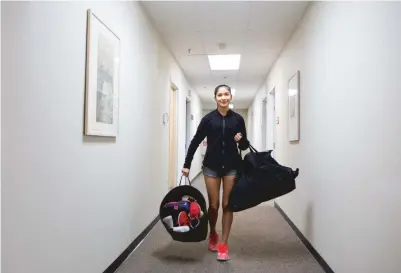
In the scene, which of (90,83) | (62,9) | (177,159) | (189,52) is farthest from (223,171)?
(177,159)

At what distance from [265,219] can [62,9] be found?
11.2ft

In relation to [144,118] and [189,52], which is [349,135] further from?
[189,52]

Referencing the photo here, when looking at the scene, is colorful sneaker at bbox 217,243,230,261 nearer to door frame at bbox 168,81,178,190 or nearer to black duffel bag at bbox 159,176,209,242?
black duffel bag at bbox 159,176,209,242

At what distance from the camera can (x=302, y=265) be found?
2434 millimetres

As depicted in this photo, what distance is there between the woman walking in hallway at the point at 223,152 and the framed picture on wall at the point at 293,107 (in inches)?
35.4

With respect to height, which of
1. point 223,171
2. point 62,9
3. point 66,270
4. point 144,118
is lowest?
point 66,270

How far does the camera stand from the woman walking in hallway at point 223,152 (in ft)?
8.39

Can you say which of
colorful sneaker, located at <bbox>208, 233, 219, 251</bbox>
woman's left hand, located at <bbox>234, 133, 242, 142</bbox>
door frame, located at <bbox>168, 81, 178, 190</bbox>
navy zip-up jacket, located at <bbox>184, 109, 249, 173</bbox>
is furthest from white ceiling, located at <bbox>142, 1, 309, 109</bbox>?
colorful sneaker, located at <bbox>208, 233, 219, 251</bbox>

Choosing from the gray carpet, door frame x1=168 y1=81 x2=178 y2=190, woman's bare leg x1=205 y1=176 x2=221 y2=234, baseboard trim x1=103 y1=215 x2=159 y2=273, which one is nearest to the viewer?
baseboard trim x1=103 y1=215 x2=159 y2=273

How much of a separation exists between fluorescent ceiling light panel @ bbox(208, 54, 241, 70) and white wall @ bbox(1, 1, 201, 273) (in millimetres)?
2386

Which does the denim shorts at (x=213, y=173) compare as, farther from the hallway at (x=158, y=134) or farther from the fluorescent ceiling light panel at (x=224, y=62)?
the fluorescent ceiling light panel at (x=224, y=62)

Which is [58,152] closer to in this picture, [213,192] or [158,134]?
[213,192]

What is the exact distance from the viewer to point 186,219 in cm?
247

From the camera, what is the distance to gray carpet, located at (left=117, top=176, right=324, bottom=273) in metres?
2.36
